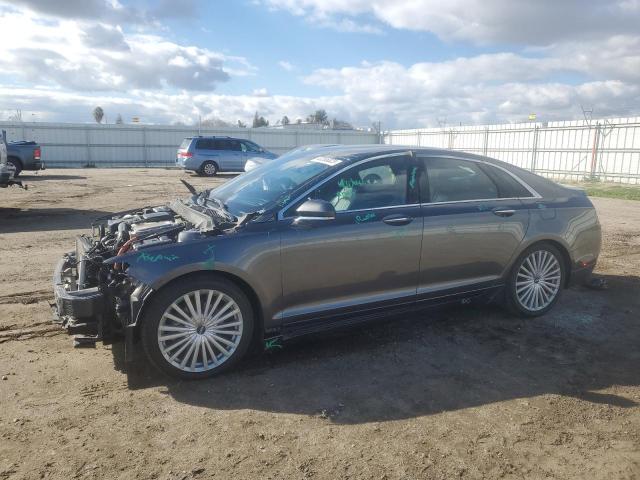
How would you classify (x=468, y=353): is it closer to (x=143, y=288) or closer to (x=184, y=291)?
(x=184, y=291)

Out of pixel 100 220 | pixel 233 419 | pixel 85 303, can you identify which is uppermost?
pixel 100 220

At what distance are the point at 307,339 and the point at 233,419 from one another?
1311 millimetres

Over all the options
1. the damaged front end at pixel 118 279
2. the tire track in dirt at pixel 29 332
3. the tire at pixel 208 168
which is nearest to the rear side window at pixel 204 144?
the tire at pixel 208 168

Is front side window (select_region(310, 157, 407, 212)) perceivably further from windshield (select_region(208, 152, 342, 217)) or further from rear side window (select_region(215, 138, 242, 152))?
rear side window (select_region(215, 138, 242, 152))

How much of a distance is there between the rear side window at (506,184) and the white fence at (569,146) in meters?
19.3

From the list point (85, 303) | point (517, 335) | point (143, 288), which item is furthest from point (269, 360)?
point (517, 335)

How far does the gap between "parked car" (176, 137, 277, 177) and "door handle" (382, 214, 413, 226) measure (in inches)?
717

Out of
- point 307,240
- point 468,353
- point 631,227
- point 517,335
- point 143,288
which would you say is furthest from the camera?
point 631,227

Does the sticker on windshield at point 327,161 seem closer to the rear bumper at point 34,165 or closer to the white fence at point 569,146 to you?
the rear bumper at point 34,165

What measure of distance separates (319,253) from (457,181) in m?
1.61

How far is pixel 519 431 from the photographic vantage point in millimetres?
3137

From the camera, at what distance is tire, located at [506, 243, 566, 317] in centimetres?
493

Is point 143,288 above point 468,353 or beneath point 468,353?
above

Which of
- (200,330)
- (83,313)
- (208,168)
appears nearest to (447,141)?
(208,168)
